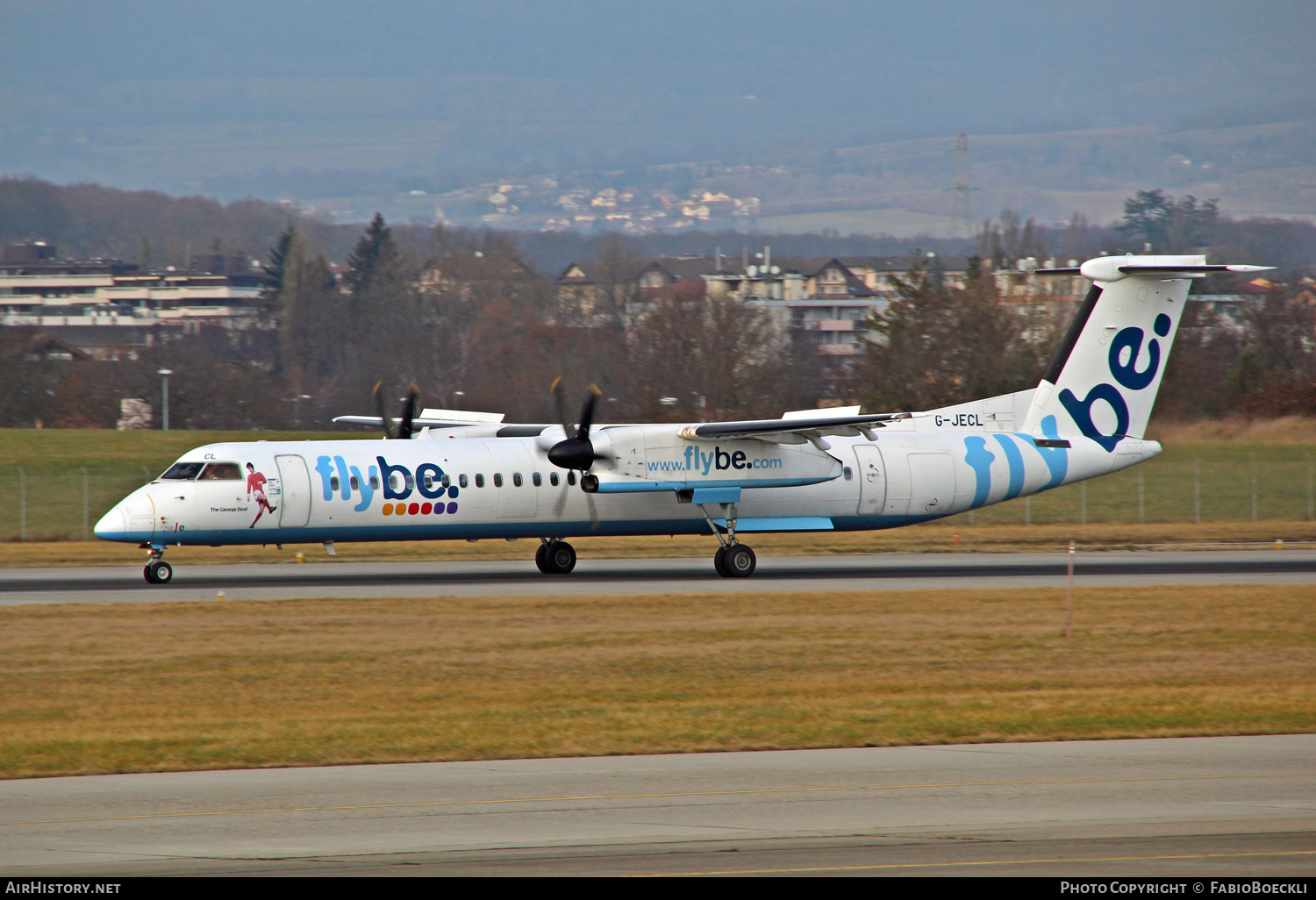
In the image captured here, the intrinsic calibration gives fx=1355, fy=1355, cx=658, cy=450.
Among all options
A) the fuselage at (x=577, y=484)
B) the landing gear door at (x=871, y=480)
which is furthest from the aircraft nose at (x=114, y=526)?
the landing gear door at (x=871, y=480)

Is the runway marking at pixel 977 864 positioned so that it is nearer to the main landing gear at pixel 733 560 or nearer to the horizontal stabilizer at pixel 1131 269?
the main landing gear at pixel 733 560

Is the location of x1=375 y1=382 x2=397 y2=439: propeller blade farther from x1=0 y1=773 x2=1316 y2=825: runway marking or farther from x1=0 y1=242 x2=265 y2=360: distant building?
x1=0 y1=242 x2=265 y2=360: distant building

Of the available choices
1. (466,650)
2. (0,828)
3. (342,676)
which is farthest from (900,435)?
(0,828)

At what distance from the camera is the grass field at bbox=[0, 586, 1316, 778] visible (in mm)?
13133

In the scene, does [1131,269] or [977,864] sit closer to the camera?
[977,864]

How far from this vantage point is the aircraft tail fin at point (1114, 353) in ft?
102

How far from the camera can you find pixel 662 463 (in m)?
28.3

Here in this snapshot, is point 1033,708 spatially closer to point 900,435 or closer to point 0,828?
point 0,828

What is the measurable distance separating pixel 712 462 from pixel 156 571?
11.4 metres

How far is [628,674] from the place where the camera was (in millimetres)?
17375

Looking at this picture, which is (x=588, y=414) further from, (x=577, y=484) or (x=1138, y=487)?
(x=1138, y=487)

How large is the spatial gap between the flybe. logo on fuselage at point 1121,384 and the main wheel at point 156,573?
1975cm

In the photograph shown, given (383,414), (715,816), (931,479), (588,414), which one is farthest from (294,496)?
(715,816)
